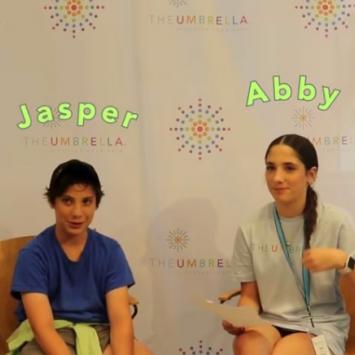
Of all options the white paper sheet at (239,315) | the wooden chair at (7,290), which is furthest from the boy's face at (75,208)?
the white paper sheet at (239,315)

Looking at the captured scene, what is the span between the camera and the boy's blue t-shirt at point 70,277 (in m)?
1.97

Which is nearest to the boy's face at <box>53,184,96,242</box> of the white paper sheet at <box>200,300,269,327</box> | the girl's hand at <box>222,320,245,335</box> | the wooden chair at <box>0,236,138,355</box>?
the wooden chair at <box>0,236,138,355</box>

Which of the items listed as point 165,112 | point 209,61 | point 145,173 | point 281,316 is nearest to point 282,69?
point 209,61

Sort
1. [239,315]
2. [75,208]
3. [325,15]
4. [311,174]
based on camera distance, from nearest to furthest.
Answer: [239,315], [75,208], [311,174], [325,15]

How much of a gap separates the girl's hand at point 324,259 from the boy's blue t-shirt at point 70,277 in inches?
23.1

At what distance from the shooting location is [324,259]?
6.29ft

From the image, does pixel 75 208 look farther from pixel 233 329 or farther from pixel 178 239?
pixel 178 239

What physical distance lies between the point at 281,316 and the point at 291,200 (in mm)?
387

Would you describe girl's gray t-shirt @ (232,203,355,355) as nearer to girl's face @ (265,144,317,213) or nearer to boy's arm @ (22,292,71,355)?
girl's face @ (265,144,317,213)

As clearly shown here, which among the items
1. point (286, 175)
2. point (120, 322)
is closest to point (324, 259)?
point (286, 175)

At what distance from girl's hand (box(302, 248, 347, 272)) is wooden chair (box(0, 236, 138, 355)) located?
2.08ft

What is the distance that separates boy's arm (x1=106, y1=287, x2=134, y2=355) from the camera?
1.96 m

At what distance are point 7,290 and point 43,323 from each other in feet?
1.20

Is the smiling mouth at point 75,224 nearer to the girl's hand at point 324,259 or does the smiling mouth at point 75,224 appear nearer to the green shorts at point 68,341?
the green shorts at point 68,341
